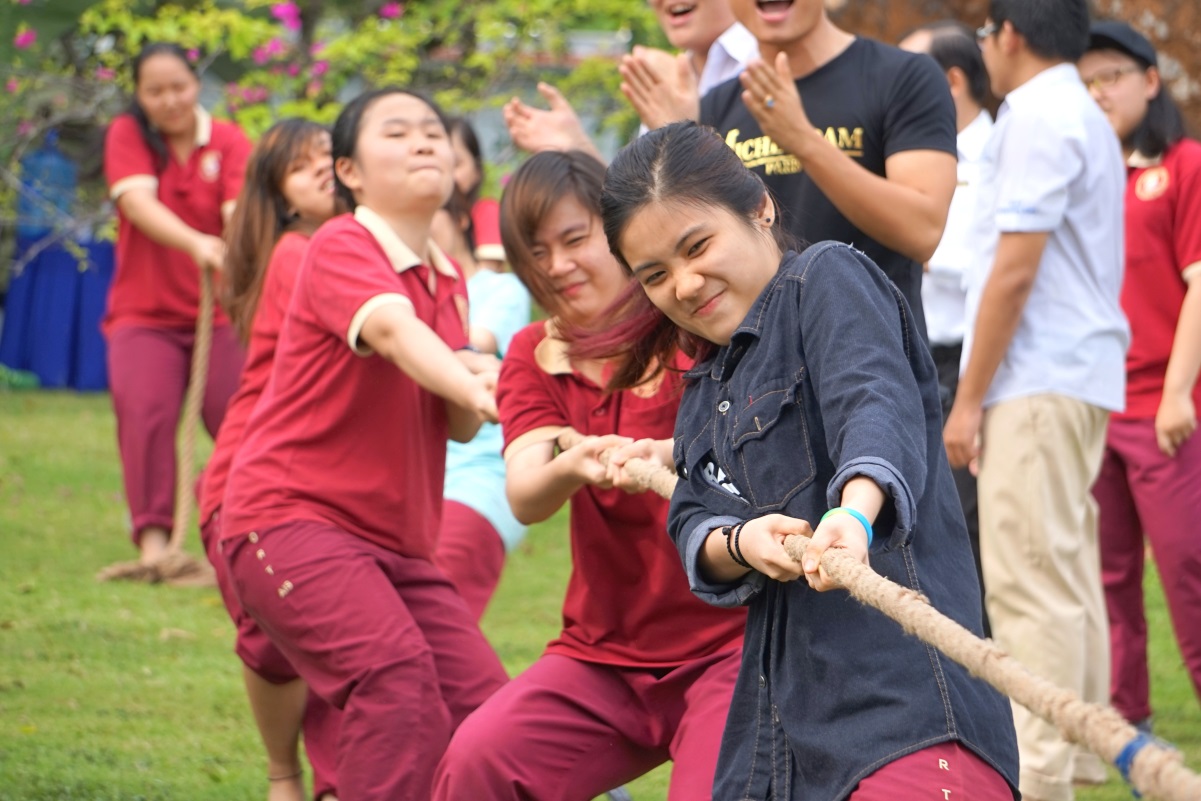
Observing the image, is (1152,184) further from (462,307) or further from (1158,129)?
(462,307)

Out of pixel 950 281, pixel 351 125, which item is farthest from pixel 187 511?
pixel 950 281

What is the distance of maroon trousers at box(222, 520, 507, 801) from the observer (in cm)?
337

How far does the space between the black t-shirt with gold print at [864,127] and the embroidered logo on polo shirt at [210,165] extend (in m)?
4.07

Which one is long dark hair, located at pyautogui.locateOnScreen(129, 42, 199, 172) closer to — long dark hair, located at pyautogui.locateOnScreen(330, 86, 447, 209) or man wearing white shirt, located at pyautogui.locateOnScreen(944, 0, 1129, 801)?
long dark hair, located at pyautogui.locateOnScreen(330, 86, 447, 209)

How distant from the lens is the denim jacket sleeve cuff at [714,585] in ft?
8.11

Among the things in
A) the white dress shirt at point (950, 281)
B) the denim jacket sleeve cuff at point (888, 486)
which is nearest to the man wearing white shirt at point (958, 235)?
the white dress shirt at point (950, 281)

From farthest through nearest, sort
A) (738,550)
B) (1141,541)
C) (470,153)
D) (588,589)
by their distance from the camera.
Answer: (470,153) → (1141,541) → (588,589) → (738,550)

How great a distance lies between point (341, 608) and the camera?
3.46m

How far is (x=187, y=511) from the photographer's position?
23.8 ft

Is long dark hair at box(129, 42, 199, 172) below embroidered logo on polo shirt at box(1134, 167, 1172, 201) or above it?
below

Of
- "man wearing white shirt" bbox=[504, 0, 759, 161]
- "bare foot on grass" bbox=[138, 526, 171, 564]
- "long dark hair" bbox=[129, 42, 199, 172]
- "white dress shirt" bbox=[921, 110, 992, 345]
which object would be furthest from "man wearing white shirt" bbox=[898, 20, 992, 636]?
"bare foot on grass" bbox=[138, 526, 171, 564]

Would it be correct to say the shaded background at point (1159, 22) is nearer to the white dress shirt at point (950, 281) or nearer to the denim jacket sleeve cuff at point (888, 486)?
the white dress shirt at point (950, 281)

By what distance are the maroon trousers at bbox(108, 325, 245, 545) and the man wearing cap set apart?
143 inches

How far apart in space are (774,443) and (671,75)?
5.77ft
